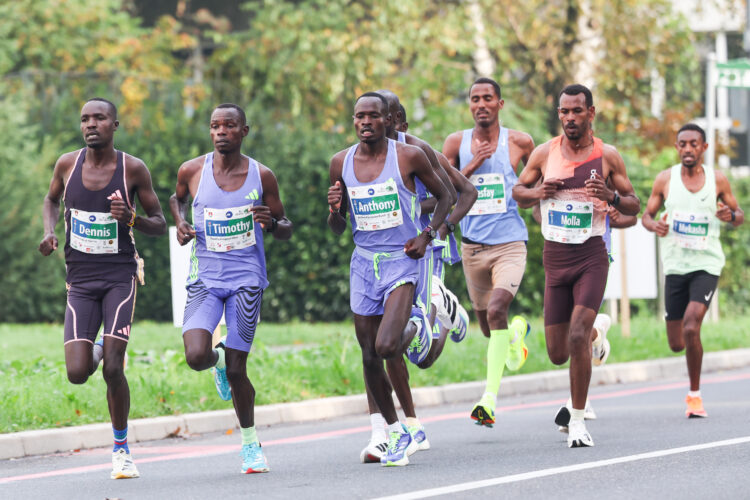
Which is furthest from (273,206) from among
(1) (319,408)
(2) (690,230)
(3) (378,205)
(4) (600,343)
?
(2) (690,230)

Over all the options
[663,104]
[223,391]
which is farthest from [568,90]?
[663,104]

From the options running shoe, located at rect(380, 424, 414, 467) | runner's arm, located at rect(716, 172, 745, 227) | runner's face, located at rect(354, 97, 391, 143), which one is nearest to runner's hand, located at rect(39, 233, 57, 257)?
Result: runner's face, located at rect(354, 97, 391, 143)

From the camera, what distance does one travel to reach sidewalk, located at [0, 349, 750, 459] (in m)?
9.93

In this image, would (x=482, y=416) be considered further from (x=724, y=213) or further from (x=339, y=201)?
(x=724, y=213)

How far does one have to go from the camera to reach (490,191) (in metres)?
10.3

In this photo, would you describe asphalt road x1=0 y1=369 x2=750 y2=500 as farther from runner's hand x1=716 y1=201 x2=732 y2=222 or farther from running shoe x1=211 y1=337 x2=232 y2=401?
runner's hand x1=716 y1=201 x2=732 y2=222

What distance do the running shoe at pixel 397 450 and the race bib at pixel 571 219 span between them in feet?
5.85

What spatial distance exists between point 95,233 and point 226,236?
753mm

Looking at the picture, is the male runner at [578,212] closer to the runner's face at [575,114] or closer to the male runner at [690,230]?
the runner's face at [575,114]

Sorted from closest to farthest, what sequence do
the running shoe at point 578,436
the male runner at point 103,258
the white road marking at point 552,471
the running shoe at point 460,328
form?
the white road marking at point 552,471, the male runner at point 103,258, the running shoe at point 578,436, the running shoe at point 460,328

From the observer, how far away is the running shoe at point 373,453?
849 cm

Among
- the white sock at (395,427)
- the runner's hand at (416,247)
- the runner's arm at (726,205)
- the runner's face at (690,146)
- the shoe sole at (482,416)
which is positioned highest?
the runner's face at (690,146)

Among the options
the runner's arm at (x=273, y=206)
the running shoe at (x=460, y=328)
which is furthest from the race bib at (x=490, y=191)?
the runner's arm at (x=273, y=206)

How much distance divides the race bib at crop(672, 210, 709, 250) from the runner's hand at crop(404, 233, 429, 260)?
3.52 metres
